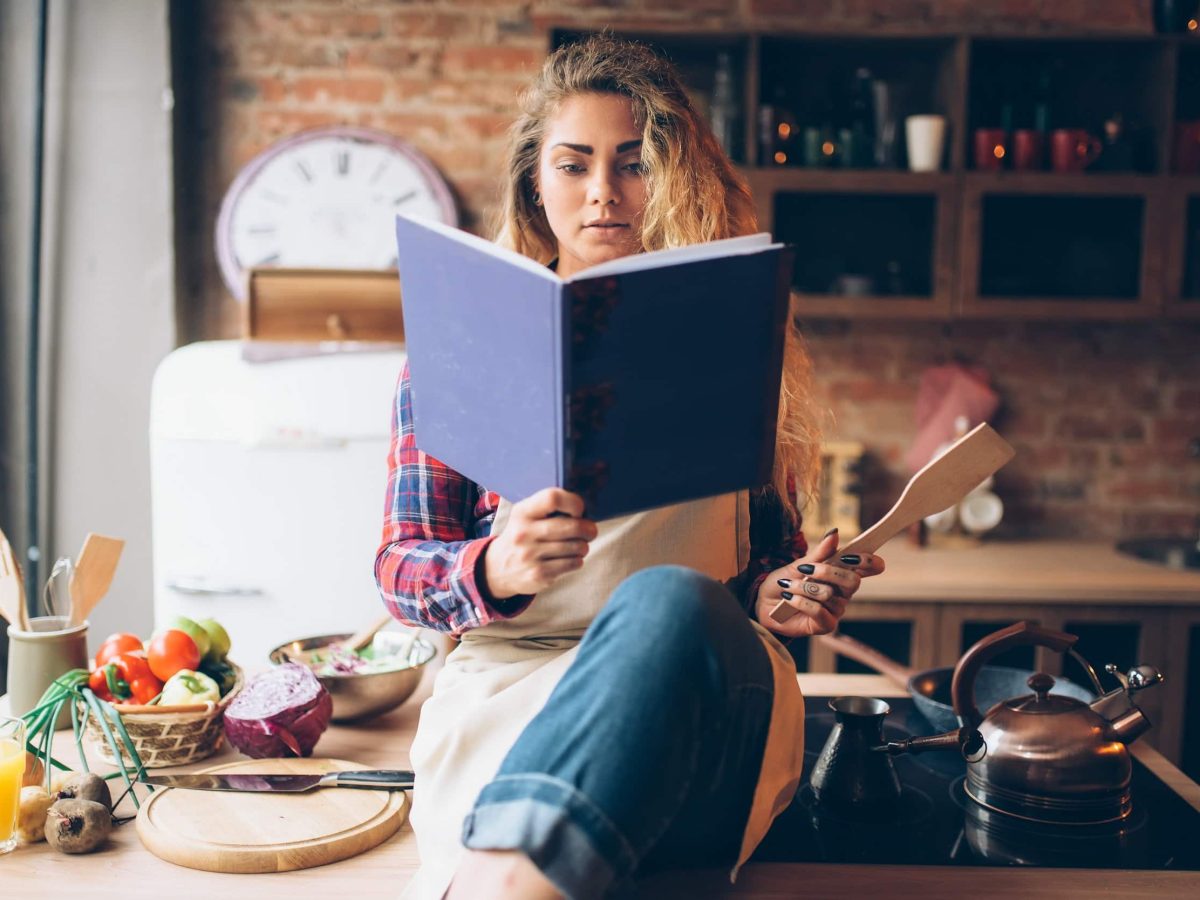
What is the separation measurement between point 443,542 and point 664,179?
508mm

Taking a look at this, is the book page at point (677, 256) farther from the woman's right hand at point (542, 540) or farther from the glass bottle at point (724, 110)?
the glass bottle at point (724, 110)

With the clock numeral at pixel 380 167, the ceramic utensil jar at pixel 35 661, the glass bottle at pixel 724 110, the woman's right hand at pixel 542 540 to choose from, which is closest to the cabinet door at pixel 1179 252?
the glass bottle at pixel 724 110

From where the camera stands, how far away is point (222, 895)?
44.5 inches

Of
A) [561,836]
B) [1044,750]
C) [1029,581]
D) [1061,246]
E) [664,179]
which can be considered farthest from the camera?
[1061,246]

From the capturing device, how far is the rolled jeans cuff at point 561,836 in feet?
3.04

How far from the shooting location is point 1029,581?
2508 millimetres

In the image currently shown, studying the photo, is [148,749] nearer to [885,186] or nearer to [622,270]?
[622,270]

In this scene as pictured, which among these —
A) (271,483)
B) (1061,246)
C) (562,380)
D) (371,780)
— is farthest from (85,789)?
(1061,246)

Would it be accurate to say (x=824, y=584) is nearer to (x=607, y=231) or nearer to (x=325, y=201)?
(x=607, y=231)

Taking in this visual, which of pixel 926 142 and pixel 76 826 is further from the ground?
pixel 926 142

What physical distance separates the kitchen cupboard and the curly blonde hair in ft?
3.99

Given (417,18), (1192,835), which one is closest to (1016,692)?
(1192,835)

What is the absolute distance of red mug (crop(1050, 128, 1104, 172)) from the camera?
2699 millimetres

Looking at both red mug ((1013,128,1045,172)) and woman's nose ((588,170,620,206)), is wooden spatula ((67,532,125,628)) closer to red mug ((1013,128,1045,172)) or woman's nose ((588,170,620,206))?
woman's nose ((588,170,620,206))
